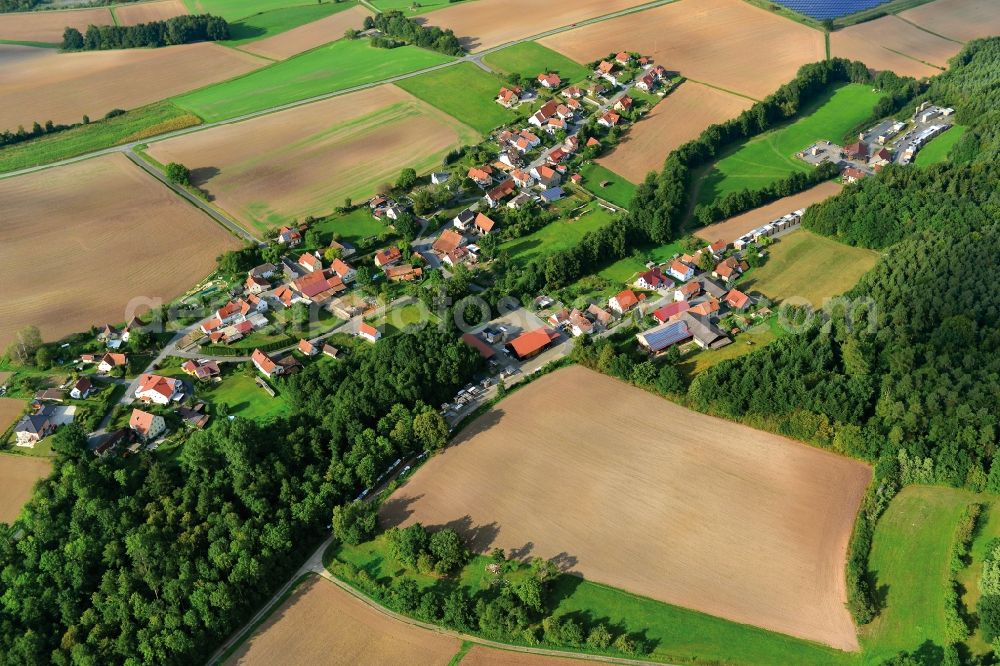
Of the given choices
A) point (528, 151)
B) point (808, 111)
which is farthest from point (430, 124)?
point (808, 111)

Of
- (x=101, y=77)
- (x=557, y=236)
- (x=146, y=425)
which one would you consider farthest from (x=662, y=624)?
(x=101, y=77)

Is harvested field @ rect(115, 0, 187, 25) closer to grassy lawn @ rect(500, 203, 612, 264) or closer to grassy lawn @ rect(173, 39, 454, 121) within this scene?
grassy lawn @ rect(173, 39, 454, 121)

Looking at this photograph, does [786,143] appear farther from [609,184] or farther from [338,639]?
[338,639]

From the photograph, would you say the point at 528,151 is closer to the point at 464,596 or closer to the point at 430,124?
the point at 430,124

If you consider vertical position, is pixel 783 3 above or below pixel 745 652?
above

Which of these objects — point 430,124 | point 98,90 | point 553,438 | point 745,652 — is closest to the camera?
point 745,652

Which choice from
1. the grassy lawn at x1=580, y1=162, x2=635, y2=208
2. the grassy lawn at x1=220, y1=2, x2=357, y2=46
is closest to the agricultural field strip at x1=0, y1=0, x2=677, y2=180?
the grassy lawn at x1=220, y1=2, x2=357, y2=46

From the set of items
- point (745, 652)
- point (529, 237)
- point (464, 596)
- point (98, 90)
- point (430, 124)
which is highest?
point (98, 90)

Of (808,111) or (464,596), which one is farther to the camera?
(808,111)
